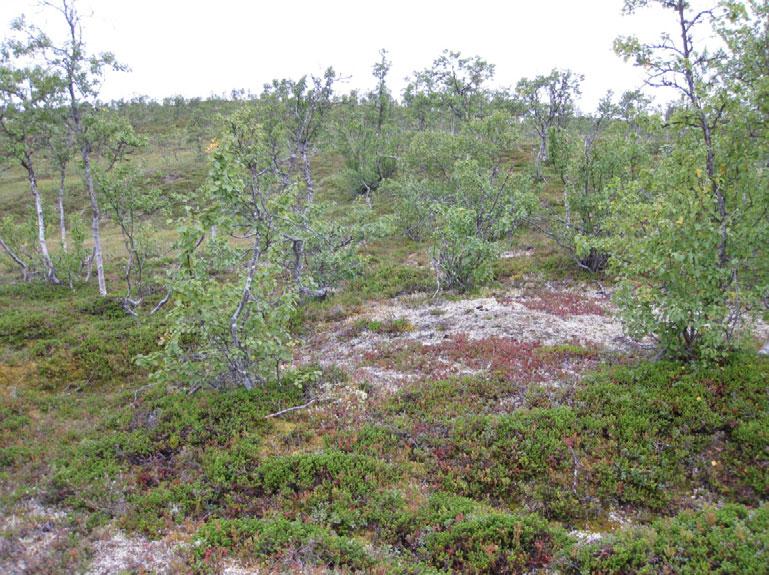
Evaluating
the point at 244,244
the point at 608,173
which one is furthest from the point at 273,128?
the point at 608,173

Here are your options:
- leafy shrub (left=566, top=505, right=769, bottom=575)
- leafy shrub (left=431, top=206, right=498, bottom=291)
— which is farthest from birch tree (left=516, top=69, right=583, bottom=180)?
leafy shrub (left=566, top=505, right=769, bottom=575)

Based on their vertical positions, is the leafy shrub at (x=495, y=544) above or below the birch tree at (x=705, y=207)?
below

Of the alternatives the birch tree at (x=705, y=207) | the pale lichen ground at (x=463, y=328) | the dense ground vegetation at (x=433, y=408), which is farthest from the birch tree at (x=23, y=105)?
the birch tree at (x=705, y=207)

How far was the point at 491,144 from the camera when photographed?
30359 mm

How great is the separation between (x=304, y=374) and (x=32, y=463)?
589cm

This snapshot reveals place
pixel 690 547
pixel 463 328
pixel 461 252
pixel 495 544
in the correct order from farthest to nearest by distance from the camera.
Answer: pixel 461 252, pixel 463 328, pixel 495 544, pixel 690 547

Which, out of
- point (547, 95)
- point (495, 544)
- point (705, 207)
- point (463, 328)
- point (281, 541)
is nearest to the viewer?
point (495, 544)

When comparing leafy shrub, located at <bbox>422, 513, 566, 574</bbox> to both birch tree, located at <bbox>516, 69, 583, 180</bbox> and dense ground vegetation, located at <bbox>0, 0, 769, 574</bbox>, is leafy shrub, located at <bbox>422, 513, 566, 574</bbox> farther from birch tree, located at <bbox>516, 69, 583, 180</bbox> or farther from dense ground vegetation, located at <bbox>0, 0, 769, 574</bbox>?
birch tree, located at <bbox>516, 69, 583, 180</bbox>

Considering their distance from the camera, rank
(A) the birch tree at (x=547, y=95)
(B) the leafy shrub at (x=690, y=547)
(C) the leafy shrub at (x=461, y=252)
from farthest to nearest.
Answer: (A) the birch tree at (x=547, y=95) < (C) the leafy shrub at (x=461, y=252) < (B) the leafy shrub at (x=690, y=547)

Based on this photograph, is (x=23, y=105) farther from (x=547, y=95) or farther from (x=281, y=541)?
(x=547, y=95)

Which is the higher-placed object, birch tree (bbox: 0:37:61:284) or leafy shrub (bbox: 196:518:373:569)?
birch tree (bbox: 0:37:61:284)

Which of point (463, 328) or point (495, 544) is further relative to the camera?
point (463, 328)

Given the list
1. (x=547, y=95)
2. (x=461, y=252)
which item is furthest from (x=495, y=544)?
(x=547, y=95)

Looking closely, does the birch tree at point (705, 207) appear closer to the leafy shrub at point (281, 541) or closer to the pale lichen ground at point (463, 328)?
the pale lichen ground at point (463, 328)
